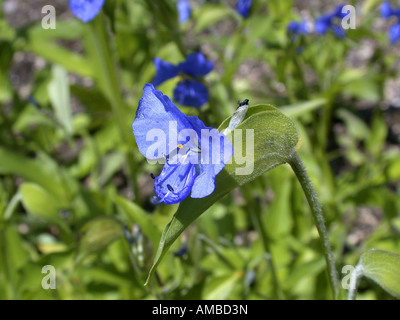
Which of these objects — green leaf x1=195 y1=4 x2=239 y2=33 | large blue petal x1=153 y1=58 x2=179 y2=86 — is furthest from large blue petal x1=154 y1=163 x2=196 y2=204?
green leaf x1=195 y1=4 x2=239 y2=33

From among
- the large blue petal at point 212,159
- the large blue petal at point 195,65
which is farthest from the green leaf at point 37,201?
the large blue petal at point 212,159

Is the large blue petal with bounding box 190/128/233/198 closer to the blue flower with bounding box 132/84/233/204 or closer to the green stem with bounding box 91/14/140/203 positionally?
the blue flower with bounding box 132/84/233/204

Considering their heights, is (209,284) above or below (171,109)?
below

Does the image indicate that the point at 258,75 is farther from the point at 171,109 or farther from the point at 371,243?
the point at 171,109

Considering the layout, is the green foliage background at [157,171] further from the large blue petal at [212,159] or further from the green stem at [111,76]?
the large blue petal at [212,159]

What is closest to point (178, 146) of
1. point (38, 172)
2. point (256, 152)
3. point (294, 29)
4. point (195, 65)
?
point (256, 152)
